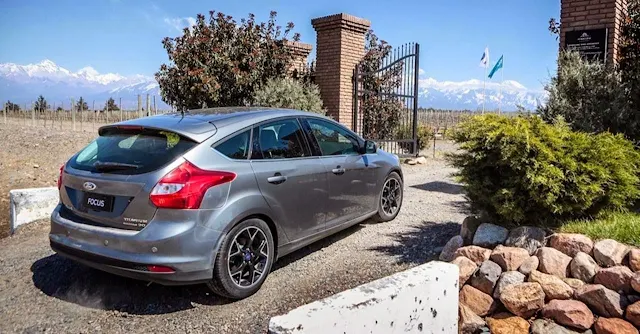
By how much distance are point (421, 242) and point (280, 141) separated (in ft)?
6.99

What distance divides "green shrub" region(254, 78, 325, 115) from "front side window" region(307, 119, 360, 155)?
17.1 feet

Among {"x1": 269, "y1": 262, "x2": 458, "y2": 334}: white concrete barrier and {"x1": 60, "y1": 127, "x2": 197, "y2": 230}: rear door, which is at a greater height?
{"x1": 60, "y1": 127, "x2": 197, "y2": 230}: rear door

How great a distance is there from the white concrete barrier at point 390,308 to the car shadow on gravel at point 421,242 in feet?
4.39

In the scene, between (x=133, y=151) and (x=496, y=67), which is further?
(x=496, y=67)

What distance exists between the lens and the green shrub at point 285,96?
10.5m

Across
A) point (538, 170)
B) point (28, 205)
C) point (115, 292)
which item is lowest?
point (115, 292)

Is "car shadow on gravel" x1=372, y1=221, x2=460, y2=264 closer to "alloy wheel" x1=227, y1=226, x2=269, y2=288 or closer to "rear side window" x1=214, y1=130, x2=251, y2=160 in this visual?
"alloy wheel" x1=227, y1=226, x2=269, y2=288

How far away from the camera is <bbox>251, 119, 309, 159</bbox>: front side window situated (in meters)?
4.10

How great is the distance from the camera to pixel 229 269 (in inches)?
144

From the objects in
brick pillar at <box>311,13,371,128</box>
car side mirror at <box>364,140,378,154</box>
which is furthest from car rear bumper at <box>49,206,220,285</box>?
brick pillar at <box>311,13,371,128</box>

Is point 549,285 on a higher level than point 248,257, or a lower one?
lower

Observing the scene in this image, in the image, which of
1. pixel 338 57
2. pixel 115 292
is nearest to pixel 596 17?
pixel 338 57

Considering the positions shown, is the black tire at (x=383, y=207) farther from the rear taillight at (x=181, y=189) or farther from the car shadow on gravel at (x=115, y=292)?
the rear taillight at (x=181, y=189)

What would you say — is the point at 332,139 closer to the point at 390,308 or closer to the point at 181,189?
the point at 181,189
